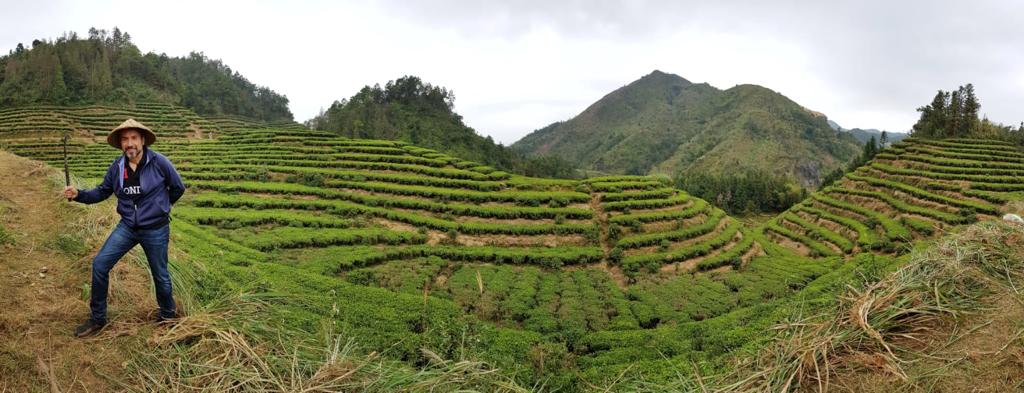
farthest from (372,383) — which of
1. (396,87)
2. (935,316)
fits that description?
(396,87)

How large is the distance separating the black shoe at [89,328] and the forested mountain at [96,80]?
66736 mm

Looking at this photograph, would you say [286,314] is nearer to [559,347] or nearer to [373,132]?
[559,347]

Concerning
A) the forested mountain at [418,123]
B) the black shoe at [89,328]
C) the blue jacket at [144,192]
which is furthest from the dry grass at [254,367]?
the forested mountain at [418,123]

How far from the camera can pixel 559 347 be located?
1161 centimetres

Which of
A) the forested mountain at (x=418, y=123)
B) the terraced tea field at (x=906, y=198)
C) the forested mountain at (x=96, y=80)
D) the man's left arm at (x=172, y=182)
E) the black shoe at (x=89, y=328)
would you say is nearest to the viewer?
the black shoe at (x=89, y=328)

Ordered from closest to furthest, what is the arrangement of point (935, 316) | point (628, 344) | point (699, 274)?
point (935, 316)
point (628, 344)
point (699, 274)

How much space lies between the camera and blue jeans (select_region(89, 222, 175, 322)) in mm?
4629

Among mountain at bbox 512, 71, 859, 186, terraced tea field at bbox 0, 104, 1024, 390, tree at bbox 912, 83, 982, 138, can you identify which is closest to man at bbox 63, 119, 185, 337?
terraced tea field at bbox 0, 104, 1024, 390

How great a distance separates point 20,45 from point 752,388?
109 m

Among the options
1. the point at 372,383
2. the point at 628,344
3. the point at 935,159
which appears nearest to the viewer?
the point at 372,383

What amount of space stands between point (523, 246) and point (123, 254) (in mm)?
19416

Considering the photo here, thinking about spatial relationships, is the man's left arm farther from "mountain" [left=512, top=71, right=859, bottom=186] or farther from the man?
"mountain" [left=512, top=71, right=859, bottom=186]

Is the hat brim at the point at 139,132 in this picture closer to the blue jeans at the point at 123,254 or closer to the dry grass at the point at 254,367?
the blue jeans at the point at 123,254

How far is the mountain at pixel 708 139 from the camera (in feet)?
327
